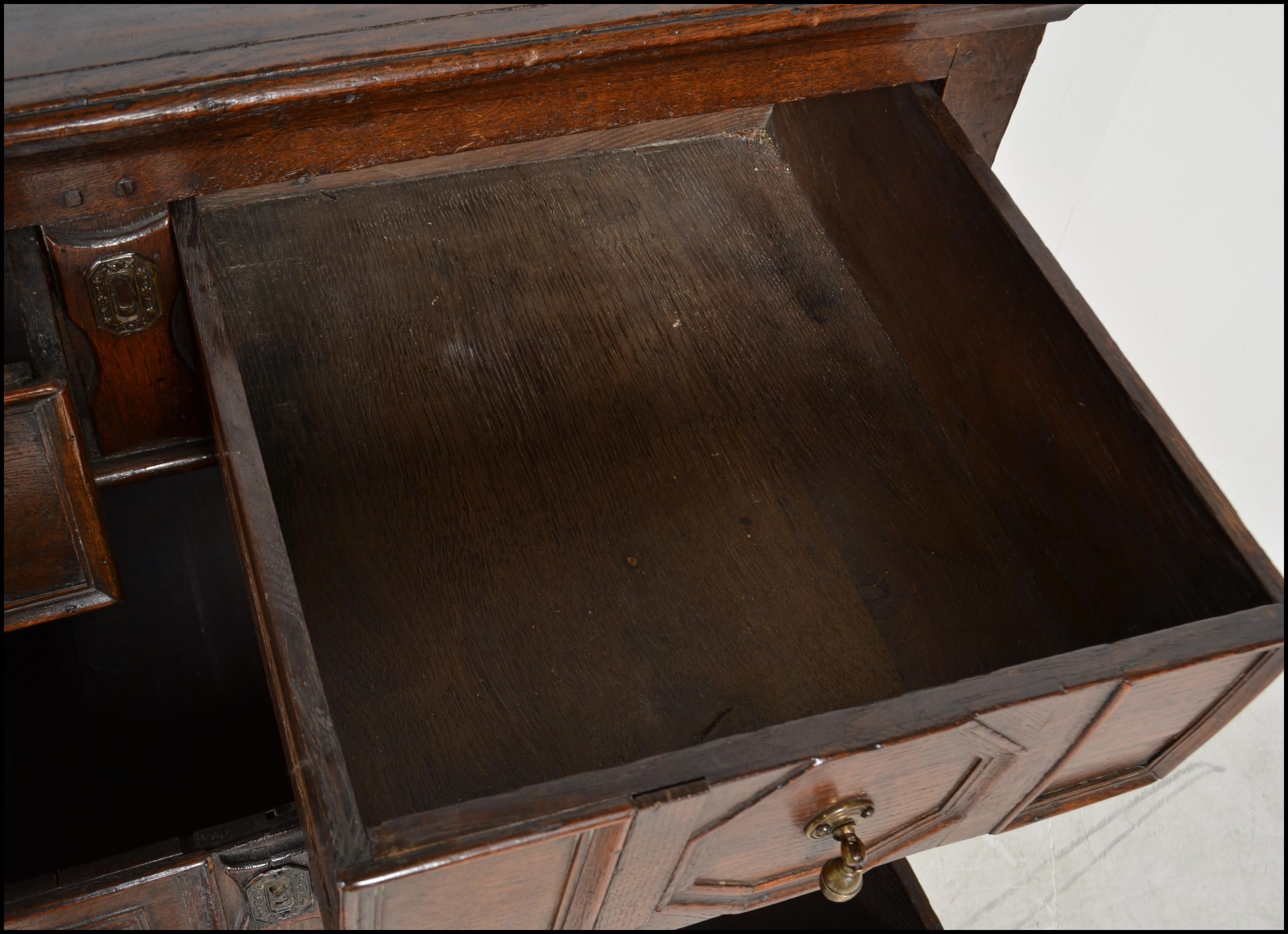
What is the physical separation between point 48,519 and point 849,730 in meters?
0.59

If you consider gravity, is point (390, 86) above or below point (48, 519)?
above

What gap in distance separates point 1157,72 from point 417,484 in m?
1.30

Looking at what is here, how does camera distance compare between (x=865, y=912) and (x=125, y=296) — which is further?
(x=865, y=912)

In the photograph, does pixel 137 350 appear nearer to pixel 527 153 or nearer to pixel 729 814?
pixel 527 153

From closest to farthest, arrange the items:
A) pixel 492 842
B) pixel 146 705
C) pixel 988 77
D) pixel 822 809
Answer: pixel 492 842 < pixel 822 809 < pixel 988 77 < pixel 146 705

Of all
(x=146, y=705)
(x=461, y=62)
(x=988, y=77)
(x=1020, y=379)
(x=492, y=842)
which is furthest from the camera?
(x=146, y=705)

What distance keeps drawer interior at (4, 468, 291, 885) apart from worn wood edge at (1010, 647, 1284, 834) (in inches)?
29.5

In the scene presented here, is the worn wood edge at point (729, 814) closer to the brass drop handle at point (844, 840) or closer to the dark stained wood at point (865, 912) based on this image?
the brass drop handle at point (844, 840)

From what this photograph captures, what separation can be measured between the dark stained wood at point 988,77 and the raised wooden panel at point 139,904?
0.89 metres

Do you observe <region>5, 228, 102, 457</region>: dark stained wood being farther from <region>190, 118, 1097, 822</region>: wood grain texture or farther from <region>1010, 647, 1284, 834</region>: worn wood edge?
<region>1010, 647, 1284, 834</region>: worn wood edge

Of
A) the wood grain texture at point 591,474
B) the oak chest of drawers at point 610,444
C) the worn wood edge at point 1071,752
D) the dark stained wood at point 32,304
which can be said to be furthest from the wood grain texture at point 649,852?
the dark stained wood at point 32,304

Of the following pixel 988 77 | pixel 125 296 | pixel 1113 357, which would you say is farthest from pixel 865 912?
pixel 125 296

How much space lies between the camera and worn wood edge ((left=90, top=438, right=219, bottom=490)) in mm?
1106

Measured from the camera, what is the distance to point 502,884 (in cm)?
70
